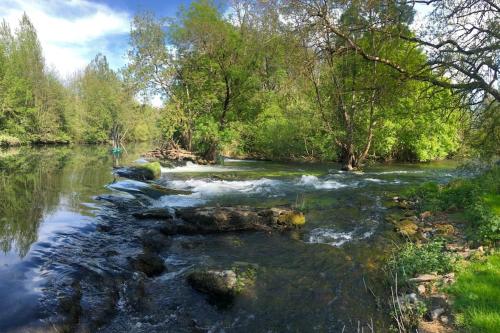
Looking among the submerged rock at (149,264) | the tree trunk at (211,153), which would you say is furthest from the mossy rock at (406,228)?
the tree trunk at (211,153)

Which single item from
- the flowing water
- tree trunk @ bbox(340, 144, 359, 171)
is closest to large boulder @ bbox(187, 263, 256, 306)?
the flowing water

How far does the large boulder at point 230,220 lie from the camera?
34.7 feet

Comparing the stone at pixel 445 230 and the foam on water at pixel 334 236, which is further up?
the stone at pixel 445 230

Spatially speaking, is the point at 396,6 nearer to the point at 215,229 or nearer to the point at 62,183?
the point at 215,229

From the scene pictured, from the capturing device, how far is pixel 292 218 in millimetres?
11133

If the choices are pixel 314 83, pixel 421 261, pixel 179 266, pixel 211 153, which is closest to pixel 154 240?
pixel 179 266

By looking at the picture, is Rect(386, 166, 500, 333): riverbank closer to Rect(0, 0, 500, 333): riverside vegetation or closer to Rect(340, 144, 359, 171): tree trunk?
Rect(0, 0, 500, 333): riverside vegetation

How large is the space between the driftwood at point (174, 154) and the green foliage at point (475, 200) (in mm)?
19120

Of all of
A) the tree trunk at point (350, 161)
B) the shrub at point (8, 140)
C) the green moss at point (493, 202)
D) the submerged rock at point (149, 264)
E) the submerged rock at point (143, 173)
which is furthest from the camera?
the shrub at point (8, 140)

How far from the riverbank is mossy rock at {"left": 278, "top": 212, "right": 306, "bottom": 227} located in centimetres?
268

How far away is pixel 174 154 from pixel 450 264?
86.3 ft

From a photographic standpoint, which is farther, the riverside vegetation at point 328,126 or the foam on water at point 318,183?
the foam on water at point 318,183

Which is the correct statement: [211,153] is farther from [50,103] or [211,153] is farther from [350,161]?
[50,103]

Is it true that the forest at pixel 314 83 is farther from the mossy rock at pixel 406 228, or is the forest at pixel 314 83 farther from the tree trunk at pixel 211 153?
the mossy rock at pixel 406 228
